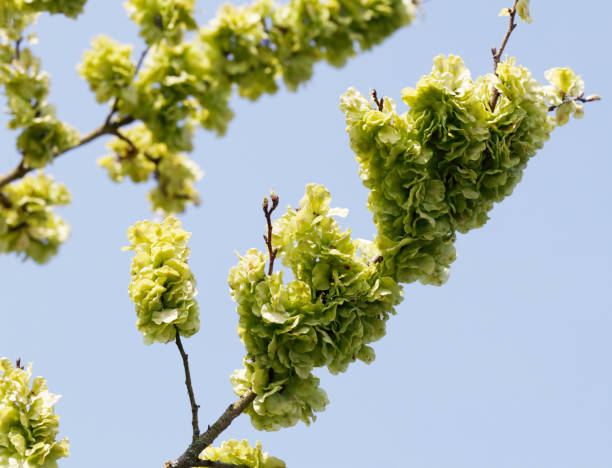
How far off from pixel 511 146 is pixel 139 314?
103 inches

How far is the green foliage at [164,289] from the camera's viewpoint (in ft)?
13.5

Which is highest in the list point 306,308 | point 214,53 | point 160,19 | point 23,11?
point 23,11

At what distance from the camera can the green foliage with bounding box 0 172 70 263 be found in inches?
109

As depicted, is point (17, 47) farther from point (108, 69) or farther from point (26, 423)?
point (26, 423)

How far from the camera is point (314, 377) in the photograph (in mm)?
4223

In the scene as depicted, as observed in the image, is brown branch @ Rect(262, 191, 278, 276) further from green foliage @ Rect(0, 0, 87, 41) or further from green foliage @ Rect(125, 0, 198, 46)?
green foliage @ Rect(0, 0, 87, 41)

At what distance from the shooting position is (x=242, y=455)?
4504mm

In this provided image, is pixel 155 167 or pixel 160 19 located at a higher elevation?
pixel 160 19

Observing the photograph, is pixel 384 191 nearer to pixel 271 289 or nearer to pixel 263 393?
pixel 271 289

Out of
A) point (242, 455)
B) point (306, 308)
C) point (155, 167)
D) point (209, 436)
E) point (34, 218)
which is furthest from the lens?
point (242, 455)

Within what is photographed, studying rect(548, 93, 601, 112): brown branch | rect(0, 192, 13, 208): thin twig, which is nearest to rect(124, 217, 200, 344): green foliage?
rect(0, 192, 13, 208): thin twig

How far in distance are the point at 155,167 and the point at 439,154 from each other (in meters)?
2.05

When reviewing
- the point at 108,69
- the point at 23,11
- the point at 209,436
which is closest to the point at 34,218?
the point at 108,69

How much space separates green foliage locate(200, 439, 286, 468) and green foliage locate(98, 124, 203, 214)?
2.26 metres
